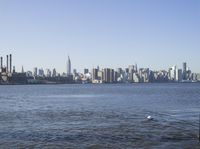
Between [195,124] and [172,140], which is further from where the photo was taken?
[195,124]

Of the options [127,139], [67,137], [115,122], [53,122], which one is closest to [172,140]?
[127,139]

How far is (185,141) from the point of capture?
1314 inches

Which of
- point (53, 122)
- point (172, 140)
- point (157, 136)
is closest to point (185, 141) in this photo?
point (172, 140)

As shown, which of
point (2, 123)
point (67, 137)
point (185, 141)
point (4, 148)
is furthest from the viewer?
point (2, 123)

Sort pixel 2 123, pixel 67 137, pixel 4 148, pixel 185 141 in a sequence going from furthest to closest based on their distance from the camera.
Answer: pixel 2 123, pixel 67 137, pixel 185 141, pixel 4 148

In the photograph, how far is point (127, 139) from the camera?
34969 mm

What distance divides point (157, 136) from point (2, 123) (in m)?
18.6

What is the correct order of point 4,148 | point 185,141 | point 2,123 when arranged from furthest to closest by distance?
1. point 2,123
2. point 185,141
3. point 4,148

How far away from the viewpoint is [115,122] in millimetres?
47781

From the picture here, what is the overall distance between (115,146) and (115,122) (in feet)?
52.0

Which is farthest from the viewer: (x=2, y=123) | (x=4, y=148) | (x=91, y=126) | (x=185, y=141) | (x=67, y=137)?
(x=2, y=123)

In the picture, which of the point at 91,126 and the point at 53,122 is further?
the point at 53,122

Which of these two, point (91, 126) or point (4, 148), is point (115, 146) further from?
point (91, 126)

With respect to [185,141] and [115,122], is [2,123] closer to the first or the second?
[115,122]
